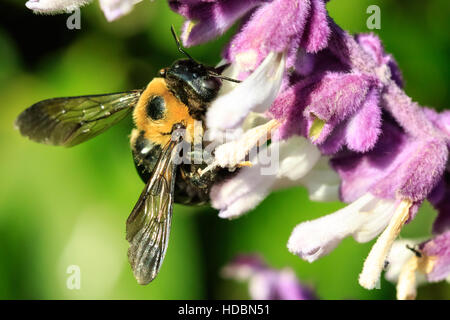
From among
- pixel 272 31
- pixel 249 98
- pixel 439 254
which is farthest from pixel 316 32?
pixel 439 254

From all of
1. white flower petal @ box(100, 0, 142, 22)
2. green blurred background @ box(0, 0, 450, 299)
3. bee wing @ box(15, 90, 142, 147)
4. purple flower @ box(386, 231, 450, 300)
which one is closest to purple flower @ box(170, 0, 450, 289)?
purple flower @ box(386, 231, 450, 300)

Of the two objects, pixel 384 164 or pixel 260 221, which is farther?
pixel 260 221

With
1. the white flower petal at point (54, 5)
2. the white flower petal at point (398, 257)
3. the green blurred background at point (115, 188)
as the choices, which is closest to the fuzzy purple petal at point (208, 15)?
the white flower petal at point (54, 5)

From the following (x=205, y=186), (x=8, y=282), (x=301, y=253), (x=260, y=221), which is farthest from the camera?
(x=260, y=221)

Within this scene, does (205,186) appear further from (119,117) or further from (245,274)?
(245,274)

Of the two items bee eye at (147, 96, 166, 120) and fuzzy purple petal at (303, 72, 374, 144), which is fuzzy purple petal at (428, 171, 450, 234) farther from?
bee eye at (147, 96, 166, 120)
